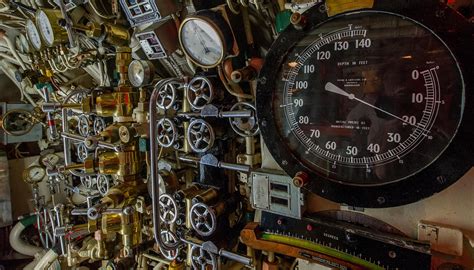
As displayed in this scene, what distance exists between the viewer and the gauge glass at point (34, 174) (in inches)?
78.7

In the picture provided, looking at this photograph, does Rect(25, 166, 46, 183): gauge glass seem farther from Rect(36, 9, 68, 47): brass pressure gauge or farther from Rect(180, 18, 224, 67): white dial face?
Rect(180, 18, 224, 67): white dial face

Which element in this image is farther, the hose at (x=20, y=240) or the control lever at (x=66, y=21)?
the hose at (x=20, y=240)

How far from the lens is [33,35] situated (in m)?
1.56

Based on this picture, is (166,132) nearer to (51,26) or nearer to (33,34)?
(51,26)

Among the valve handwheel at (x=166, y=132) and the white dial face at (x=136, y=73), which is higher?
the white dial face at (x=136, y=73)

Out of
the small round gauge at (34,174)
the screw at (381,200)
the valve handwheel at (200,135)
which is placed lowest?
the small round gauge at (34,174)

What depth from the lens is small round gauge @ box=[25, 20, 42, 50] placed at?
1.52 m

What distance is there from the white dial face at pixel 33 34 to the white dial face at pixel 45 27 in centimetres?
6

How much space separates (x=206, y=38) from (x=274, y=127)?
1.20ft

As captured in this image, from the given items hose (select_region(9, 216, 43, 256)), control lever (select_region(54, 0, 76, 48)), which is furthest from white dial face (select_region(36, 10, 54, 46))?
hose (select_region(9, 216, 43, 256))

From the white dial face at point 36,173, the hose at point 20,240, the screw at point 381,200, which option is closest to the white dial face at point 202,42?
the screw at point 381,200

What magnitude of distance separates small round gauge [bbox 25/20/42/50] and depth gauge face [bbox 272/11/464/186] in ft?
4.72

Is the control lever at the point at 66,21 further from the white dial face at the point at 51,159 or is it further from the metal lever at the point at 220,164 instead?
the white dial face at the point at 51,159

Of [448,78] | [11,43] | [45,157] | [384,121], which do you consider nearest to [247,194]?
[384,121]
